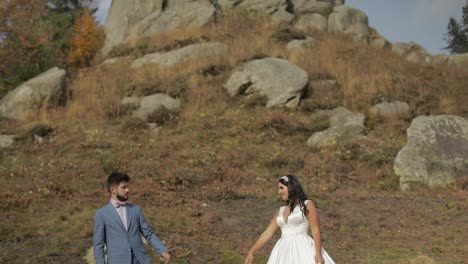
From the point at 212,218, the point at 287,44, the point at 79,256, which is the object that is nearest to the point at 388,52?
the point at 287,44

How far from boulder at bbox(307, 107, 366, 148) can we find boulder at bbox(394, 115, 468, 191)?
2.82 metres

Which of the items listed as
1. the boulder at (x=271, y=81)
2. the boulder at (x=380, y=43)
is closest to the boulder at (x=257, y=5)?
the boulder at (x=380, y=43)

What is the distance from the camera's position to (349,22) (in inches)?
1417

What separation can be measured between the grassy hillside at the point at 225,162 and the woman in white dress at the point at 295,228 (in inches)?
134

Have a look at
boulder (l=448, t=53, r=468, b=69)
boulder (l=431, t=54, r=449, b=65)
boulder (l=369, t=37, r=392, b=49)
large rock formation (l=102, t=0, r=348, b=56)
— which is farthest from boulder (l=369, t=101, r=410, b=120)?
large rock formation (l=102, t=0, r=348, b=56)

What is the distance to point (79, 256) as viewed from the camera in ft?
33.0

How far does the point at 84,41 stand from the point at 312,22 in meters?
14.3

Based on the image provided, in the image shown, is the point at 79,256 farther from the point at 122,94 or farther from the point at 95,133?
the point at 122,94

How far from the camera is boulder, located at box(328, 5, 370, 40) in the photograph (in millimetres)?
35219

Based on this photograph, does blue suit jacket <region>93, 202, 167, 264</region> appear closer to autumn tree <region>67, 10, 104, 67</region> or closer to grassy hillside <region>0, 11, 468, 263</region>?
grassy hillside <region>0, 11, 468, 263</region>

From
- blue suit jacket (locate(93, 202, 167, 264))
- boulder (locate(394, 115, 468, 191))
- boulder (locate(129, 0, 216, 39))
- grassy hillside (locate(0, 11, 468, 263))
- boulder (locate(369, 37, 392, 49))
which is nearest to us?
blue suit jacket (locate(93, 202, 167, 264))

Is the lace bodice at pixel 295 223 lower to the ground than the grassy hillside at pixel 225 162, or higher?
higher

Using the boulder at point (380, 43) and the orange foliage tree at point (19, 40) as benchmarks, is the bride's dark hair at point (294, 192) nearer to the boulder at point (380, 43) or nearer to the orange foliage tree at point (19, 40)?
the orange foliage tree at point (19, 40)

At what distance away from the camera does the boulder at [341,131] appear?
1938cm
